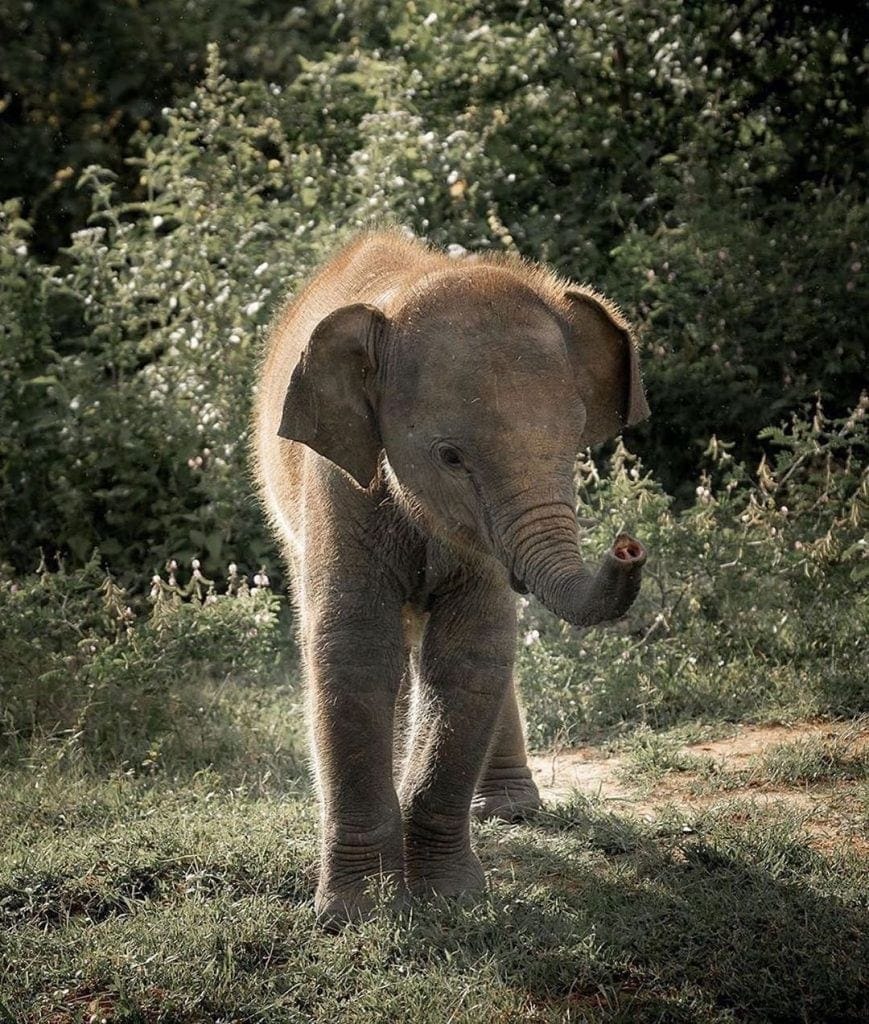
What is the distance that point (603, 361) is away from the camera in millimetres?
5406

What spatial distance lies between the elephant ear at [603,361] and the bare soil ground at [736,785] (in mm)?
1724

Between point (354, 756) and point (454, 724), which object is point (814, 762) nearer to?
point (454, 724)

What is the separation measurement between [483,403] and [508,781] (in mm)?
2234

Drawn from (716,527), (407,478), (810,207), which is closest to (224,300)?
(716,527)

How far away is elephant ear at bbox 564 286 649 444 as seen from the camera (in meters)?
5.38

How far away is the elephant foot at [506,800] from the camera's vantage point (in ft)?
21.3

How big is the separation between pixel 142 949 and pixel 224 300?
17.5 feet

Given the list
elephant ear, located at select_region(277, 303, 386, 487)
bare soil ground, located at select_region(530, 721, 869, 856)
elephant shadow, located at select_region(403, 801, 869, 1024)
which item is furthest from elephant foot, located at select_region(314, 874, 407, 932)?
bare soil ground, located at select_region(530, 721, 869, 856)

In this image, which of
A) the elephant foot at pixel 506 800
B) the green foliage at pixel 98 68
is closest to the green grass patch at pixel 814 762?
the elephant foot at pixel 506 800

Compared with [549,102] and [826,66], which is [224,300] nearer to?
[549,102]

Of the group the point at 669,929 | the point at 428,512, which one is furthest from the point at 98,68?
the point at 669,929

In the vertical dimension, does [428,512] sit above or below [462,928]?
above

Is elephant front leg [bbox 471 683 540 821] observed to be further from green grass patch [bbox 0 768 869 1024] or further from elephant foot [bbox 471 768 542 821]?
green grass patch [bbox 0 768 869 1024]

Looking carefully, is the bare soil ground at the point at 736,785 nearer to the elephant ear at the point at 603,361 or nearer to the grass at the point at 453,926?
the grass at the point at 453,926
